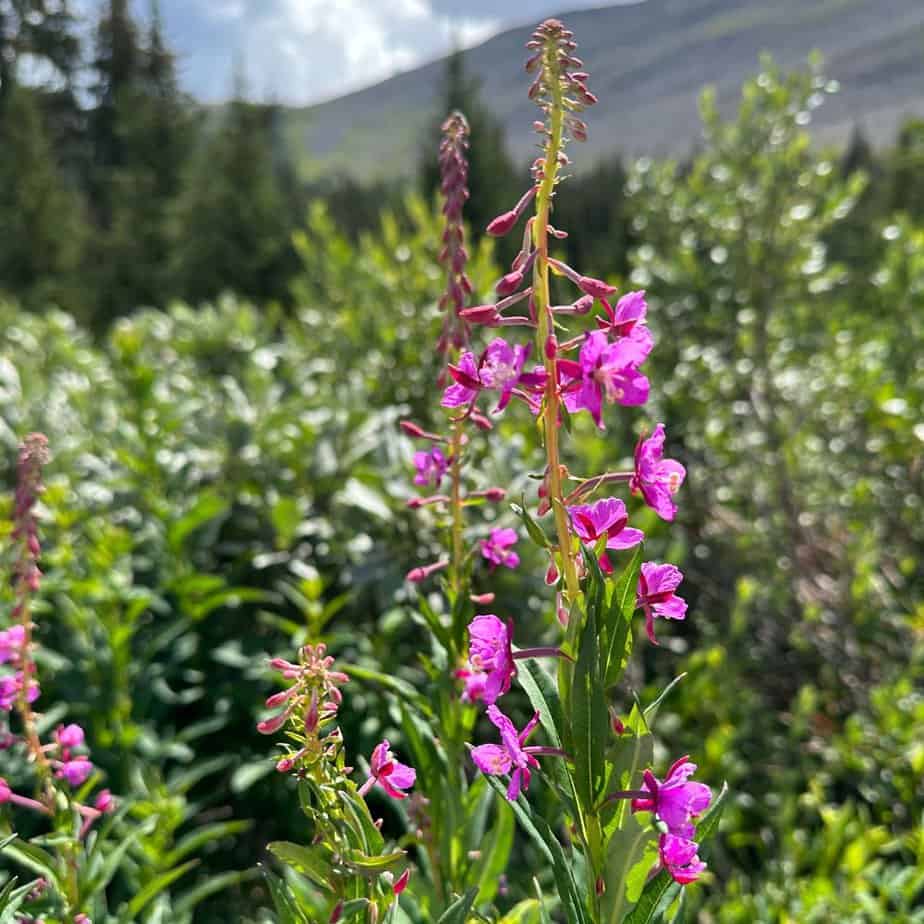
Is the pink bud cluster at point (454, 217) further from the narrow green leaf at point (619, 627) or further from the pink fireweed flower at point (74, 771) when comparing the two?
the pink fireweed flower at point (74, 771)

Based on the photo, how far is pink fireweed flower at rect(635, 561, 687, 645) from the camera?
3.41ft

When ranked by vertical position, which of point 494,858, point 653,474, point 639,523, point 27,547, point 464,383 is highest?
point 464,383

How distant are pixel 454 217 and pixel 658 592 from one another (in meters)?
0.69

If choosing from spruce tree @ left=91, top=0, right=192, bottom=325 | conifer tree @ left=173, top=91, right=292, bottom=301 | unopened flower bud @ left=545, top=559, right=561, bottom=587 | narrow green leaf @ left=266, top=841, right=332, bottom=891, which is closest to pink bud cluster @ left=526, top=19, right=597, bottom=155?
unopened flower bud @ left=545, top=559, right=561, bottom=587

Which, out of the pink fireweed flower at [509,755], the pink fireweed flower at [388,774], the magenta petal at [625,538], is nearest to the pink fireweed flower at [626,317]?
the magenta petal at [625,538]

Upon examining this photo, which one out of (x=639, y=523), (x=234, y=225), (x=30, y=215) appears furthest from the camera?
(x=30, y=215)

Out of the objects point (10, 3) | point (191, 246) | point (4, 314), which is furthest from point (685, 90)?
point (4, 314)

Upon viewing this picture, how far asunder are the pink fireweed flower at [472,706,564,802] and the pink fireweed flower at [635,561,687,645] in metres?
0.19

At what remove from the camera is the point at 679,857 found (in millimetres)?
978

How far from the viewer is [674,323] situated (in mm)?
4934

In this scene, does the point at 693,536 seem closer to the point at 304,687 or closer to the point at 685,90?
the point at 304,687

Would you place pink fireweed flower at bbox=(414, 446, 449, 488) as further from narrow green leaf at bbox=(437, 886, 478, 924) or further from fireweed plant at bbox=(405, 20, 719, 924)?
narrow green leaf at bbox=(437, 886, 478, 924)

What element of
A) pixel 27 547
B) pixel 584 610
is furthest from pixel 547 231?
pixel 27 547

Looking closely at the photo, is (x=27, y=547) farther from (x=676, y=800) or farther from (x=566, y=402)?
(x=676, y=800)
